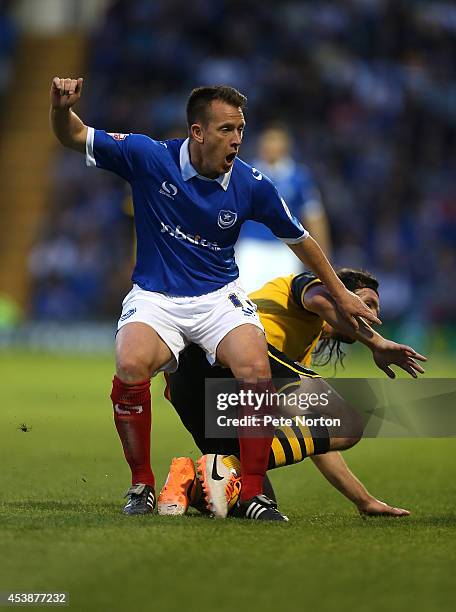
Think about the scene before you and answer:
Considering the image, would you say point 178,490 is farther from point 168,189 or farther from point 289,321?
point 168,189

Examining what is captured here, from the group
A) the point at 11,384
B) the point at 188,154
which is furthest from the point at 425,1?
the point at 188,154

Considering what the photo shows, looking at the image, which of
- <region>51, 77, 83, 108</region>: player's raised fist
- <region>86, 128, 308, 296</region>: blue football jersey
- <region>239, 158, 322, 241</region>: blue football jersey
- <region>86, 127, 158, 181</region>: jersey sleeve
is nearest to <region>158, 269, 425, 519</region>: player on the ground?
<region>86, 128, 308, 296</region>: blue football jersey

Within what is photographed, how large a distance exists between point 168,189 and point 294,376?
0.94 metres

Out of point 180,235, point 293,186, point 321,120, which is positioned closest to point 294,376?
point 180,235

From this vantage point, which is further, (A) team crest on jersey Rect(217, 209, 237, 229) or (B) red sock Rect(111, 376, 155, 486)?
(A) team crest on jersey Rect(217, 209, 237, 229)

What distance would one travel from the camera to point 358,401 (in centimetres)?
536

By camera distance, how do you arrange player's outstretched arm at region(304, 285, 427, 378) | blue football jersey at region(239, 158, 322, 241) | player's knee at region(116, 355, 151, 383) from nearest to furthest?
player's knee at region(116, 355, 151, 383) → player's outstretched arm at region(304, 285, 427, 378) → blue football jersey at region(239, 158, 322, 241)

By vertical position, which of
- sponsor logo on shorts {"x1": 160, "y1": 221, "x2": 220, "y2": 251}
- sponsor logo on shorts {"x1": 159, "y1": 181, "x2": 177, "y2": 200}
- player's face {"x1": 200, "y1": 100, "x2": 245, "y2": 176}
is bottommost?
sponsor logo on shorts {"x1": 160, "y1": 221, "x2": 220, "y2": 251}

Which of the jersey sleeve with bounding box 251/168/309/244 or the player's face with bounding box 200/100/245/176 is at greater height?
the player's face with bounding box 200/100/245/176

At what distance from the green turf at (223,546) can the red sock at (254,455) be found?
215mm

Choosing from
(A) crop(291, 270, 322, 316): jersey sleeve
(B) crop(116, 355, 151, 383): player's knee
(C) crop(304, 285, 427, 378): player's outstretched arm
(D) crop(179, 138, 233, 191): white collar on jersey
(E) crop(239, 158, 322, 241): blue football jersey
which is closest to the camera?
(B) crop(116, 355, 151, 383): player's knee

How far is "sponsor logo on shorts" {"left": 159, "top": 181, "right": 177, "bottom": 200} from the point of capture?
5270 millimetres

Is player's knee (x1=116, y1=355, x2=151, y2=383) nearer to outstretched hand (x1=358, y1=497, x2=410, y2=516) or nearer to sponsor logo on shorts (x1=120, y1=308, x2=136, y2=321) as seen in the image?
sponsor logo on shorts (x1=120, y1=308, x2=136, y2=321)

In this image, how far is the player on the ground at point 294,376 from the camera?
5.08 metres
